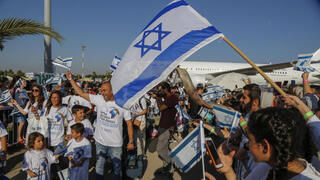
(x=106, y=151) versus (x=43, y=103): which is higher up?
(x=43, y=103)

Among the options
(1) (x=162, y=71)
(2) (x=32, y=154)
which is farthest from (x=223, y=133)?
(2) (x=32, y=154)

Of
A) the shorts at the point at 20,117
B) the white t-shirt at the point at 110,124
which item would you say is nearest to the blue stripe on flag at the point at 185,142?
the white t-shirt at the point at 110,124

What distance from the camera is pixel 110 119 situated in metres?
3.36

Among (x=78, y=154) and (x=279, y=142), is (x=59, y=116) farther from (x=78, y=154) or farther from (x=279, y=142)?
(x=279, y=142)

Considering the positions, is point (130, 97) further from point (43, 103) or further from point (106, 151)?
point (43, 103)

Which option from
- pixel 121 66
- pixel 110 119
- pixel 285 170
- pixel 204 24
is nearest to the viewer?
pixel 285 170

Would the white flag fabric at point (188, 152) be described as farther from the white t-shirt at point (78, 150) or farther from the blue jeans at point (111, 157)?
the white t-shirt at point (78, 150)

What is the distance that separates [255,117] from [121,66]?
1705 millimetres

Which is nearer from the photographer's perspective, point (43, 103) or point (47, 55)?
point (43, 103)

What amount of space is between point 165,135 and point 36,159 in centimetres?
241

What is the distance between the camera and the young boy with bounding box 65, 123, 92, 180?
3.14m

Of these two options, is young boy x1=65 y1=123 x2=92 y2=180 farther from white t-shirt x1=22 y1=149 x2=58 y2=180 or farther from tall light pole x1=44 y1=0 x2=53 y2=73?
tall light pole x1=44 y1=0 x2=53 y2=73

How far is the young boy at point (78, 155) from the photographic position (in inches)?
124

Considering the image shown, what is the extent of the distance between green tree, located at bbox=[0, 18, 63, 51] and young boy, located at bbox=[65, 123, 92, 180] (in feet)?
13.6
